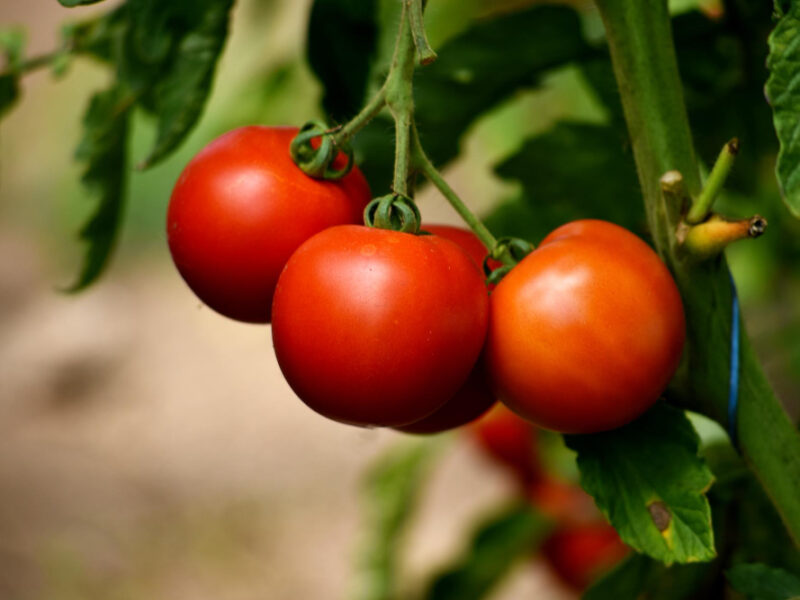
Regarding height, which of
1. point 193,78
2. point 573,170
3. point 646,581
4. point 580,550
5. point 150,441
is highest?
point 193,78

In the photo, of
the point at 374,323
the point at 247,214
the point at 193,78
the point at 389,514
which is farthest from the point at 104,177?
the point at 389,514

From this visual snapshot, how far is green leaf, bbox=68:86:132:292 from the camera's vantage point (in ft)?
2.48

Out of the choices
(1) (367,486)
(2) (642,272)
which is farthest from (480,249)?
(1) (367,486)

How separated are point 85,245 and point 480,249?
336mm

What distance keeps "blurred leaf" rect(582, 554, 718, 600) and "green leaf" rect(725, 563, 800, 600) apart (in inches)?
3.5

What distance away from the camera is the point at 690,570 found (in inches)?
27.1

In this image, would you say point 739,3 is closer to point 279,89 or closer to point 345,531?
point 279,89

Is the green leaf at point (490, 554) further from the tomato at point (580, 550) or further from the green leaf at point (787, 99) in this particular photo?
the green leaf at point (787, 99)

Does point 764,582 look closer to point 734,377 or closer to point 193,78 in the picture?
point 734,377

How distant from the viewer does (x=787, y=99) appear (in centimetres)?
50

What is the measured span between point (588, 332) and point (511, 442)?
2.61 ft

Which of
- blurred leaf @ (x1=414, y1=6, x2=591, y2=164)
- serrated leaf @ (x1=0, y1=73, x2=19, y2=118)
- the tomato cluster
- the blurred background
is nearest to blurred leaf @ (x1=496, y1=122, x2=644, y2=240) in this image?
blurred leaf @ (x1=414, y1=6, x2=591, y2=164)

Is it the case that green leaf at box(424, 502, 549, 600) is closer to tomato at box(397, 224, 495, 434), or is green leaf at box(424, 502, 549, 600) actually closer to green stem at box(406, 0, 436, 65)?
tomato at box(397, 224, 495, 434)

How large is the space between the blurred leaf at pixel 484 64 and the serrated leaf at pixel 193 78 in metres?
0.19
